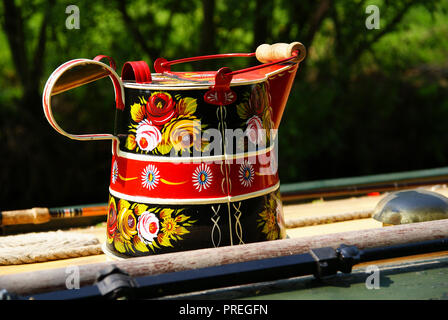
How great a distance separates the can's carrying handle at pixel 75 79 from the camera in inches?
52.7

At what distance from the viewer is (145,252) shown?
1.46m

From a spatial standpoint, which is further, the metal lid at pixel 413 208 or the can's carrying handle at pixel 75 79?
the metal lid at pixel 413 208

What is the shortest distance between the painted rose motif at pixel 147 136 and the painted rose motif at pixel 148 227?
16cm

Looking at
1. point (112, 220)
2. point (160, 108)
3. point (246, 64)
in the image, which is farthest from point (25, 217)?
point (246, 64)

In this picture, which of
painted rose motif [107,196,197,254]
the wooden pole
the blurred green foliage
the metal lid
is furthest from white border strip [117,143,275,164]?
the blurred green foliage

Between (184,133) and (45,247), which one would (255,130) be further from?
(45,247)

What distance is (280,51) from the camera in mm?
1604

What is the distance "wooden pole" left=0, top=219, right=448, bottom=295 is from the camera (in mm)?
1171

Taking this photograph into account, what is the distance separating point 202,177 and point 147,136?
0.17m

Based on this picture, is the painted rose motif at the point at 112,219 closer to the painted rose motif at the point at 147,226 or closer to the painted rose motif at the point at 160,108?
the painted rose motif at the point at 147,226

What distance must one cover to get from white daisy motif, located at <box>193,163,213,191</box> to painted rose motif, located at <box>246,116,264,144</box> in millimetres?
137

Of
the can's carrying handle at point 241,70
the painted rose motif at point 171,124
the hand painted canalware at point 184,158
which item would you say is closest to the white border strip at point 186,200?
the hand painted canalware at point 184,158
